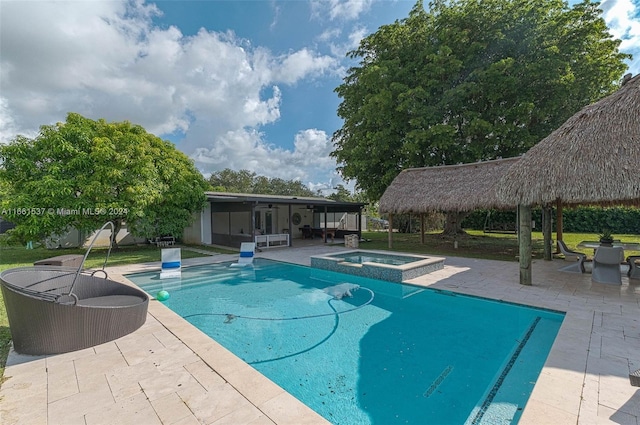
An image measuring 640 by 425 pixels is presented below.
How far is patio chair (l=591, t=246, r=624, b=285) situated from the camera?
6637 millimetres

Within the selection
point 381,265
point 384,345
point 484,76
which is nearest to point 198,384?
point 384,345

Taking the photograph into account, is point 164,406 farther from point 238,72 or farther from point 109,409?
point 238,72

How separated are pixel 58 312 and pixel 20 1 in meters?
8.84

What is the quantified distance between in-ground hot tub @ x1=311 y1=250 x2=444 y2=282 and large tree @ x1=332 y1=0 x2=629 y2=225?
6.56 metres

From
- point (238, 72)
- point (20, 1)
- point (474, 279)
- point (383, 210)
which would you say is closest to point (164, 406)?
point (474, 279)

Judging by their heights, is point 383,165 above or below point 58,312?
above

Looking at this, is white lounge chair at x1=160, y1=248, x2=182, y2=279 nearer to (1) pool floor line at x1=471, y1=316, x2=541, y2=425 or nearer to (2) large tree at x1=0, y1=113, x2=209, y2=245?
(2) large tree at x1=0, y1=113, x2=209, y2=245

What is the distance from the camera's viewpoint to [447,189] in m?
11.9

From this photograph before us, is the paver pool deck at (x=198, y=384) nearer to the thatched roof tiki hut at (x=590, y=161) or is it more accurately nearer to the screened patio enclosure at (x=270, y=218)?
the thatched roof tiki hut at (x=590, y=161)

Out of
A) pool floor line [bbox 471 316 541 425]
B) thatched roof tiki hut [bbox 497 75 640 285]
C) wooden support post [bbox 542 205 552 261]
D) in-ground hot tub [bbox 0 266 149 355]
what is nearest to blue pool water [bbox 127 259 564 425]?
pool floor line [bbox 471 316 541 425]

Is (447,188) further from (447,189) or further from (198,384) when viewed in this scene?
(198,384)

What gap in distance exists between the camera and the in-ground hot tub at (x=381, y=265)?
774 cm

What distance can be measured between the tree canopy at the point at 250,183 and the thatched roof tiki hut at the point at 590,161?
41357 mm

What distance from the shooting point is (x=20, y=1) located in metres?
6.98
